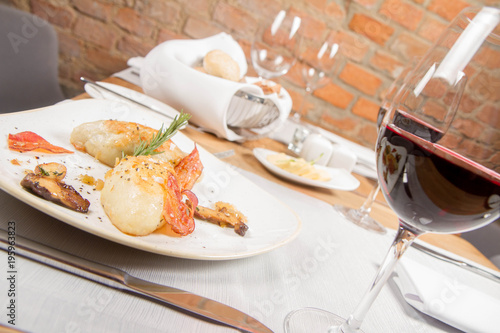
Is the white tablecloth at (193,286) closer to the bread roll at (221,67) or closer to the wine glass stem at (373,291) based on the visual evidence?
the wine glass stem at (373,291)

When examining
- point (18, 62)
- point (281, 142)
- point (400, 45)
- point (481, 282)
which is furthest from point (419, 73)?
point (400, 45)

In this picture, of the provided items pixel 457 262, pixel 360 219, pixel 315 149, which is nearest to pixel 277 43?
pixel 315 149

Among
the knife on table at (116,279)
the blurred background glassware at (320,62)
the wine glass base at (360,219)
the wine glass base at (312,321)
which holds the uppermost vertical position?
the blurred background glassware at (320,62)

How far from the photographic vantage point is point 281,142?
121 cm

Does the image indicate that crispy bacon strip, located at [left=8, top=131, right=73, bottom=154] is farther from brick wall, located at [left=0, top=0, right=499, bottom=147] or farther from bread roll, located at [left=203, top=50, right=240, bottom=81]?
brick wall, located at [left=0, top=0, right=499, bottom=147]

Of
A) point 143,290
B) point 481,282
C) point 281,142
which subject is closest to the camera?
point 143,290

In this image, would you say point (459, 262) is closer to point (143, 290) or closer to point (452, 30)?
point (452, 30)

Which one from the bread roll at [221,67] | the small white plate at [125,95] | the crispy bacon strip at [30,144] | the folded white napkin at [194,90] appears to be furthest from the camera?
the bread roll at [221,67]

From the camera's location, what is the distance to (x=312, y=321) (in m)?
0.39

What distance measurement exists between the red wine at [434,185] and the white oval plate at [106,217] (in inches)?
6.0

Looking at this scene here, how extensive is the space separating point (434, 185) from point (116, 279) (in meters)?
0.31

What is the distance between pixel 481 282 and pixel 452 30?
0.52 metres

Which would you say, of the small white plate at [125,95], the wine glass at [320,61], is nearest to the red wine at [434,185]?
the small white plate at [125,95]

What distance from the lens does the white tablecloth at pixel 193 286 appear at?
0.28 meters
